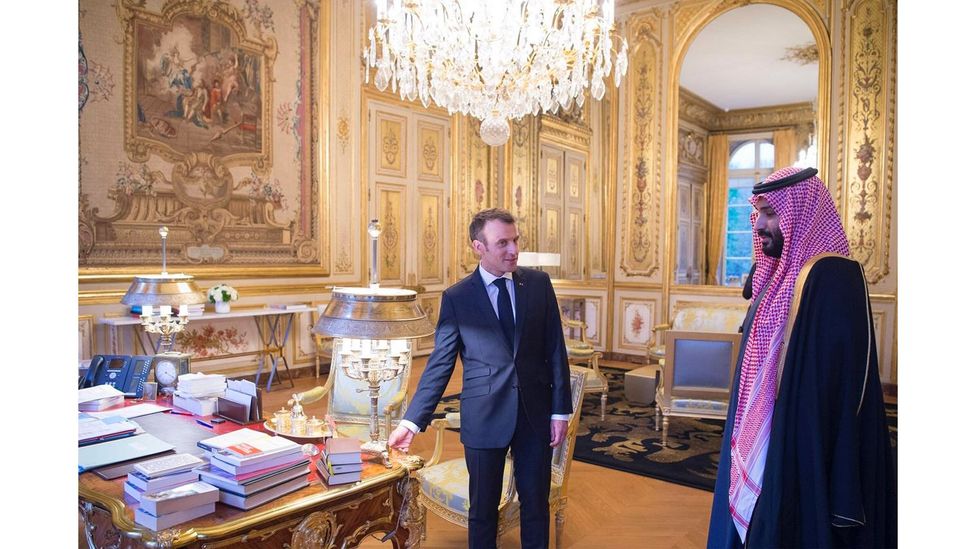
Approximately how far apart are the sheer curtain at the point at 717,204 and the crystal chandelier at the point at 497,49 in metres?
3.08

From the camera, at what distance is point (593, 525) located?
3.18 meters

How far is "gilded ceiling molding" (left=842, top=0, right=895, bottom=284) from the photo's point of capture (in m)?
6.38

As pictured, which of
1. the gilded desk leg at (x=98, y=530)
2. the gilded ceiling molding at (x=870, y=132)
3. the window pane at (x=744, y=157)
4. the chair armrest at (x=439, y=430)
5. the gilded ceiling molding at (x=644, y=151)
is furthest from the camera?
the gilded ceiling molding at (x=644, y=151)

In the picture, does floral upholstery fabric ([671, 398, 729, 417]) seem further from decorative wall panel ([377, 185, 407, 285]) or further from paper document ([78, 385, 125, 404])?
decorative wall panel ([377, 185, 407, 285])

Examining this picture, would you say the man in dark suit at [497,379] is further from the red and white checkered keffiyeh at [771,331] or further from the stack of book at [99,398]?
the stack of book at [99,398]

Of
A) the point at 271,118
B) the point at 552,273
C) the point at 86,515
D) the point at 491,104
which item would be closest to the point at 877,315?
the point at 552,273

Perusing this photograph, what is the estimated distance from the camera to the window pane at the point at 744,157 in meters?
7.38

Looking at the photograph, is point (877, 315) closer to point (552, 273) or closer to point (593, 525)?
point (552, 273)

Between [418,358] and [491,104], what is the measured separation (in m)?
3.83

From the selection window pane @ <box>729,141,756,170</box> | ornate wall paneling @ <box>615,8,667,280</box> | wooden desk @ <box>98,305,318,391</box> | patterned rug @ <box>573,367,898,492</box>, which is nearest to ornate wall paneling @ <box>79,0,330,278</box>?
wooden desk @ <box>98,305,318,391</box>

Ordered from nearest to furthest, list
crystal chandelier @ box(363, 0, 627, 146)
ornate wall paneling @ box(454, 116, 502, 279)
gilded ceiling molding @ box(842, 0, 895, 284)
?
crystal chandelier @ box(363, 0, 627, 146) < gilded ceiling molding @ box(842, 0, 895, 284) < ornate wall paneling @ box(454, 116, 502, 279)

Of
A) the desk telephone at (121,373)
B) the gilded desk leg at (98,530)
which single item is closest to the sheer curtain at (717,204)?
the desk telephone at (121,373)

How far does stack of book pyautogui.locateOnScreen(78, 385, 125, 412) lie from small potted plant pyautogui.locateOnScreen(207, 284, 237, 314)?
314 cm

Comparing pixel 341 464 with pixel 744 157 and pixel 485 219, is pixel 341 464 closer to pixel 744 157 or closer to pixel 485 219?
pixel 485 219
